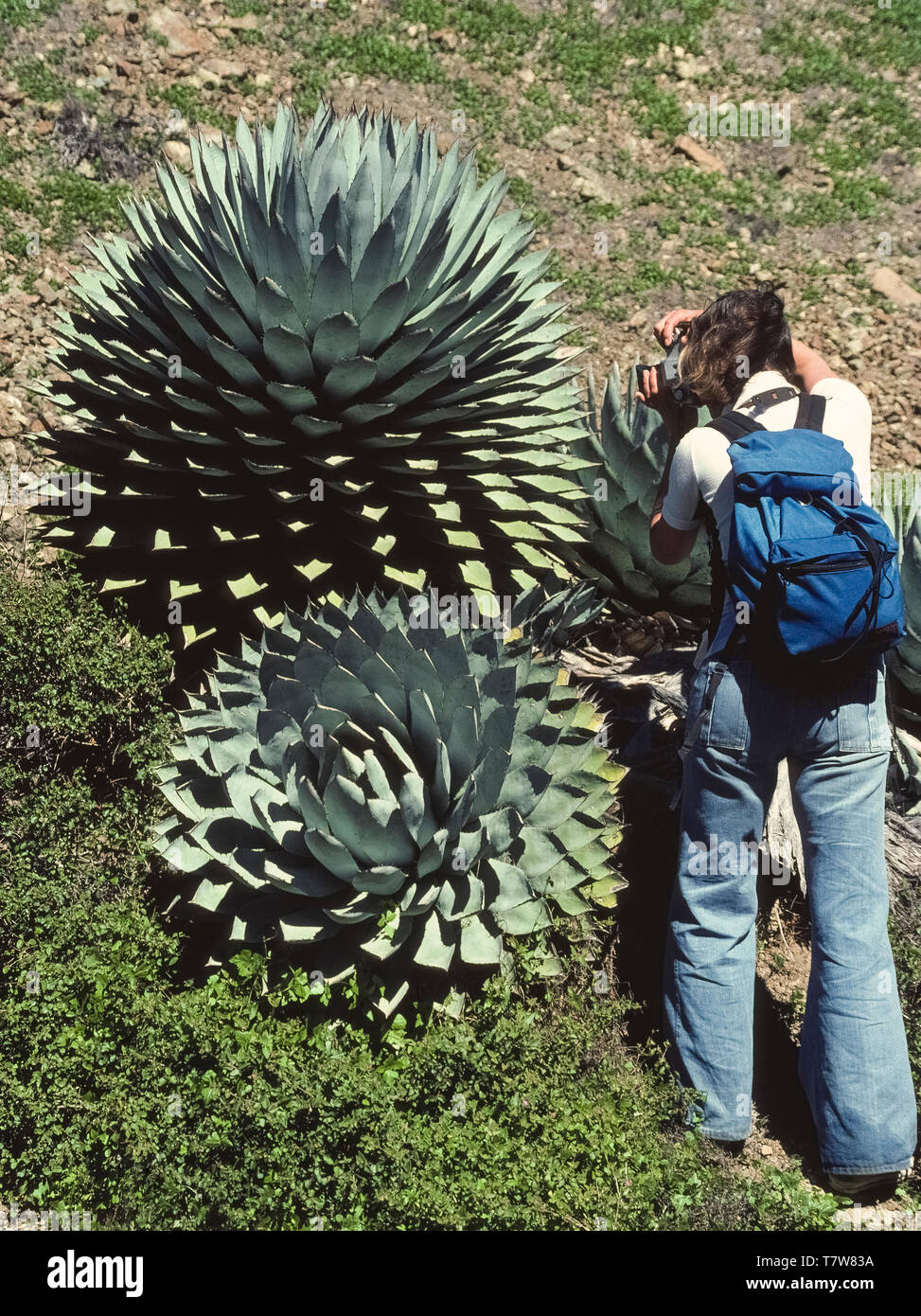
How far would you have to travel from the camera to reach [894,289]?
659 cm

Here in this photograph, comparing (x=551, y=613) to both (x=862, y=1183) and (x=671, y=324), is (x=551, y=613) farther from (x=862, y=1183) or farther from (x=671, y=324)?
(x=862, y=1183)

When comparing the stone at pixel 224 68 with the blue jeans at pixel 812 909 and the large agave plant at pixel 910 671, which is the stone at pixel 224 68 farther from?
the blue jeans at pixel 812 909

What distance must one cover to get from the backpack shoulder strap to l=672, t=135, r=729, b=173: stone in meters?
4.92

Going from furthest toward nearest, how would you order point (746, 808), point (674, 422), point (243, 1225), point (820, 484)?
point (674, 422) < point (746, 808) < point (820, 484) < point (243, 1225)

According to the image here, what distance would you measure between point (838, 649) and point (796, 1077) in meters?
1.33

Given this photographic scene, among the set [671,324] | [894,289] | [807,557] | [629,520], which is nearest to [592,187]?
[894,289]

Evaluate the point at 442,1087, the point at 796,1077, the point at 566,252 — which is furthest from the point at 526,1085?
the point at 566,252

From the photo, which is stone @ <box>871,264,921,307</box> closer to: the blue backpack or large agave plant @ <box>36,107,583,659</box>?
large agave plant @ <box>36,107,583,659</box>

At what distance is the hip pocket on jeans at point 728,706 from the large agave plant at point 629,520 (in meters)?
1.17

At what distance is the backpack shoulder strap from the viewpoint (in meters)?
2.79

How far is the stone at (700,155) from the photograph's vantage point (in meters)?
7.09

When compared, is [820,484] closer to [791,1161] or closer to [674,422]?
[674,422]

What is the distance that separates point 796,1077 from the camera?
313 cm

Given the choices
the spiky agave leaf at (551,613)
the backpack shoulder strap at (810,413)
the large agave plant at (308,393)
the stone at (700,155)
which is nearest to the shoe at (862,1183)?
the spiky agave leaf at (551,613)
